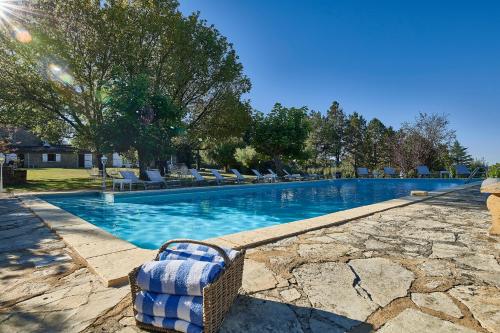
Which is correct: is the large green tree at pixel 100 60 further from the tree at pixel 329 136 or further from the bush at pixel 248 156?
the tree at pixel 329 136

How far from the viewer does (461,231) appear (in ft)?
14.8

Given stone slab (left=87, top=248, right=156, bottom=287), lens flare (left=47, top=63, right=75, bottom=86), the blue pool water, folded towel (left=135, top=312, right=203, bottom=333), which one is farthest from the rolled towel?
lens flare (left=47, top=63, right=75, bottom=86)

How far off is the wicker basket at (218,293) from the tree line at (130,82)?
12.4m

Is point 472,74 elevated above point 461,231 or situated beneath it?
elevated above

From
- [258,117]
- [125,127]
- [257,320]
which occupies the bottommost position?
[257,320]

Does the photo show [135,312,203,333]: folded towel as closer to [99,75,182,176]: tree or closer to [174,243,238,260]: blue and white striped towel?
[174,243,238,260]: blue and white striped towel

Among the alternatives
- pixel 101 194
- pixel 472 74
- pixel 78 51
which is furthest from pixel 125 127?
pixel 472 74

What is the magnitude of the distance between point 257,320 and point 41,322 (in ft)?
4.91

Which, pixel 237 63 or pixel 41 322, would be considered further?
pixel 237 63

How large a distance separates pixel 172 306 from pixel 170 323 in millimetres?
110

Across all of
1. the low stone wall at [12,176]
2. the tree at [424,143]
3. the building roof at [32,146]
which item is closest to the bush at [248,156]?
the tree at [424,143]

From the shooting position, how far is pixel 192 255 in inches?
83.8

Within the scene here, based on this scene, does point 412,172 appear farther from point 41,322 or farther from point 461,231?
point 41,322

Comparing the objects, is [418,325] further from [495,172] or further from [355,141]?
[355,141]
